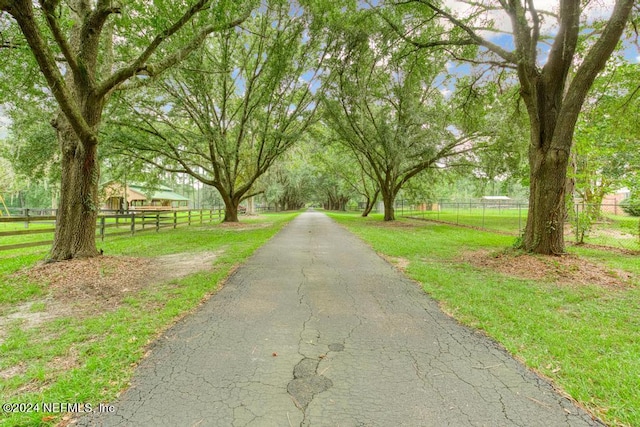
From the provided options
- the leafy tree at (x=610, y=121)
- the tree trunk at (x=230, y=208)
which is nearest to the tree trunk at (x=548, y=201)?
the leafy tree at (x=610, y=121)

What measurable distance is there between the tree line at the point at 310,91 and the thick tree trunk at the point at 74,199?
0.09ft

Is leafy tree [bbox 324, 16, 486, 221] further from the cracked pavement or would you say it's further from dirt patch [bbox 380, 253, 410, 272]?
the cracked pavement

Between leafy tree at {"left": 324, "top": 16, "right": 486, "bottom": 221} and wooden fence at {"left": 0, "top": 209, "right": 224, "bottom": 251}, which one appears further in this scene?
leafy tree at {"left": 324, "top": 16, "right": 486, "bottom": 221}

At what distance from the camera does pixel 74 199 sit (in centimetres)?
668

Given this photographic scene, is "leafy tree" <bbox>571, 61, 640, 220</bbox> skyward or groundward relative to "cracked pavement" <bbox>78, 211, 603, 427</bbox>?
skyward

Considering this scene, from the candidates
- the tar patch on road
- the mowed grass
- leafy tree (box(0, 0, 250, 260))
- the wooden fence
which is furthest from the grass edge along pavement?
the mowed grass

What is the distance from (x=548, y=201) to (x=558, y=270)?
5.70ft

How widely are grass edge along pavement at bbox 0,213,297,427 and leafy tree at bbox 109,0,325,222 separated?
9.48 meters

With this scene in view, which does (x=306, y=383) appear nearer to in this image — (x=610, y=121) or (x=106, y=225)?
(x=106, y=225)

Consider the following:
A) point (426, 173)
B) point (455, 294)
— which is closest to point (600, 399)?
point (455, 294)

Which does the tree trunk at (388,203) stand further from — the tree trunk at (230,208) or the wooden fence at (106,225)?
the wooden fence at (106,225)

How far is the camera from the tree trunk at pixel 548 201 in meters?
6.93

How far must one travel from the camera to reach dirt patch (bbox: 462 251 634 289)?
18.7ft

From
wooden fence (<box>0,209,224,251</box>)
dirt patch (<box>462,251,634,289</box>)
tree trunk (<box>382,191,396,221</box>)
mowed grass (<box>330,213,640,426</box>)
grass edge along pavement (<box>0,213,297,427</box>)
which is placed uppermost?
tree trunk (<box>382,191,396,221</box>)
